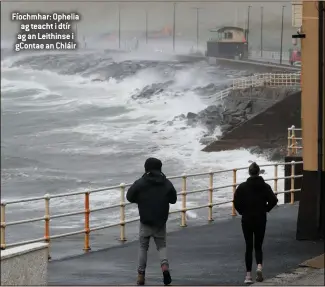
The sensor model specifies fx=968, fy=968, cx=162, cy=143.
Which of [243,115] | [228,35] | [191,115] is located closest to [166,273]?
[243,115]

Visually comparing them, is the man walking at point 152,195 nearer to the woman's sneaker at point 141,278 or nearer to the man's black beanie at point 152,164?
the man's black beanie at point 152,164

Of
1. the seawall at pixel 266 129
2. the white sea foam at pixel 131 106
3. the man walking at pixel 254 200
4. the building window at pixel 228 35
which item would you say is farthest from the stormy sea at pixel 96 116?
the man walking at pixel 254 200

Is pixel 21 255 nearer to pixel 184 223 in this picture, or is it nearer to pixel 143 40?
pixel 184 223

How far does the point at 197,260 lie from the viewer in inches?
413

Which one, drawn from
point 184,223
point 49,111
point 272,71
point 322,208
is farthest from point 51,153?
point 322,208

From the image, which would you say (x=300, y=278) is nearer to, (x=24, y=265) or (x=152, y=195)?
(x=152, y=195)

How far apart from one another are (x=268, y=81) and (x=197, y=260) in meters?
34.1

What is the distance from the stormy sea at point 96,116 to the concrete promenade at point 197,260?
3019 cm

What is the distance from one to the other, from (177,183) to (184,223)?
29.0 m

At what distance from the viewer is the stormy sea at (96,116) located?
1788 inches

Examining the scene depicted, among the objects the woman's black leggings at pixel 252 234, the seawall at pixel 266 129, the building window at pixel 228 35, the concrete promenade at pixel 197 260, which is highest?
the building window at pixel 228 35

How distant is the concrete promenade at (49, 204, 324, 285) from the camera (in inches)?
368

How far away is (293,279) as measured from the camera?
351 inches

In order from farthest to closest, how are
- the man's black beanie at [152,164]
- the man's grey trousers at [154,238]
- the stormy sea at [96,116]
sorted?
the stormy sea at [96,116]
the man's grey trousers at [154,238]
the man's black beanie at [152,164]
